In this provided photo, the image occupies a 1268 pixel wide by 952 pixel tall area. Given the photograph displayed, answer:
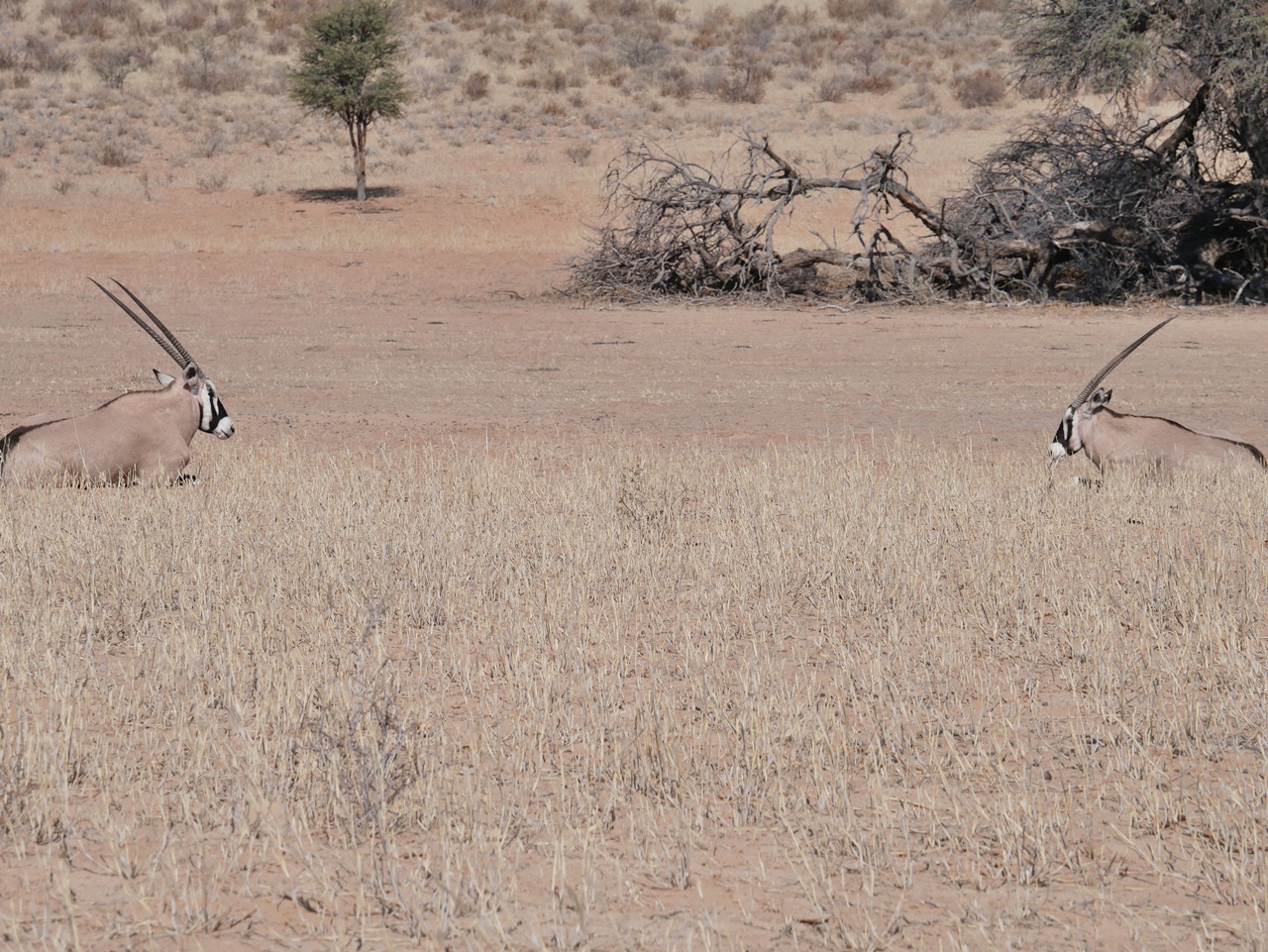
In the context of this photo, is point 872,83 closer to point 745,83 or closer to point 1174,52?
point 745,83

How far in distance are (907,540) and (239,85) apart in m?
38.4

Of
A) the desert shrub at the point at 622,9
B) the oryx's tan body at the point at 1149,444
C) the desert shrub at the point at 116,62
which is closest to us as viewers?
the oryx's tan body at the point at 1149,444

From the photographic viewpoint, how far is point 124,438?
859 cm

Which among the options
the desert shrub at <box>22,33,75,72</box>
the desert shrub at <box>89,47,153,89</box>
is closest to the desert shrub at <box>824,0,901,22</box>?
the desert shrub at <box>89,47,153,89</box>

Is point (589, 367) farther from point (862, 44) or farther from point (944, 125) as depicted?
point (862, 44)

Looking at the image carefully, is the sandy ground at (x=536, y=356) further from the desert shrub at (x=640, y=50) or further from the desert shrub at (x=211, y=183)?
the desert shrub at (x=640, y=50)

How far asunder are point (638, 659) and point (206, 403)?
4.38 m

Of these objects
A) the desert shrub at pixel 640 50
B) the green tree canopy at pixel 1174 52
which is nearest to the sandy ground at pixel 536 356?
the green tree canopy at pixel 1174 52

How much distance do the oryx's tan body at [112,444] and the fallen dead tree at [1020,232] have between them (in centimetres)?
1152

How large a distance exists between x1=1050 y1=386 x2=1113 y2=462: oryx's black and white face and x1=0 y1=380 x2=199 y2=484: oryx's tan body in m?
5.25

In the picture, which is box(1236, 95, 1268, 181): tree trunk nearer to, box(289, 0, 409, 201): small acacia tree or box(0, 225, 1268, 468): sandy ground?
box(0, 225, 1268, 468): sandy ground

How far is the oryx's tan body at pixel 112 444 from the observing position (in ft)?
27.8

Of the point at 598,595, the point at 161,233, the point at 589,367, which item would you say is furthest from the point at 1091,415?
the point at 161,233

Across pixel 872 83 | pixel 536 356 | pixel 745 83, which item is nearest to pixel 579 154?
pixel 745 83
